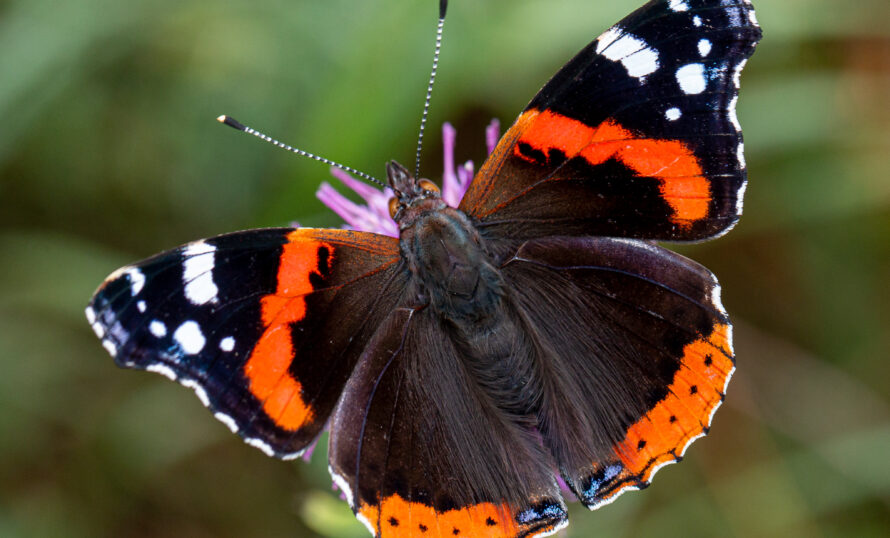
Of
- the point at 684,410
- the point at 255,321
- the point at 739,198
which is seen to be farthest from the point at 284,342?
the point at 739,198

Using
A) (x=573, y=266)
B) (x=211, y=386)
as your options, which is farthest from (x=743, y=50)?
(x=211, y=386)

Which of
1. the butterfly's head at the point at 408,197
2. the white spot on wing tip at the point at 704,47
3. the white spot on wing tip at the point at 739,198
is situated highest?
the white spot on wing tip at the point at 704,47

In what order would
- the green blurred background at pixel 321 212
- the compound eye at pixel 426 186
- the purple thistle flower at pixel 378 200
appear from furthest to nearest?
the green blurred background at pixel 321 212 < the purple thistle flower at pixel 378 200 < the compound eye at pixel 426 186

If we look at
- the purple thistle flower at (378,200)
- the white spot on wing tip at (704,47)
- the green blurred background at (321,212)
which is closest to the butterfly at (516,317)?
the white spot on wing tip at (704,47)

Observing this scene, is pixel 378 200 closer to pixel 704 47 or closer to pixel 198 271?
pixel 198 271

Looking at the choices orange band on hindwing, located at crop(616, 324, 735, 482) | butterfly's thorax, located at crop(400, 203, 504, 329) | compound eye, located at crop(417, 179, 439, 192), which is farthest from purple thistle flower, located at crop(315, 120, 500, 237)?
orange band on hindwing, located at crop(616, 324, 735, 482)

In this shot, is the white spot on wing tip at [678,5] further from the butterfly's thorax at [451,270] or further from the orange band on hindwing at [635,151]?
the butterfly's thorax at [451,270]
